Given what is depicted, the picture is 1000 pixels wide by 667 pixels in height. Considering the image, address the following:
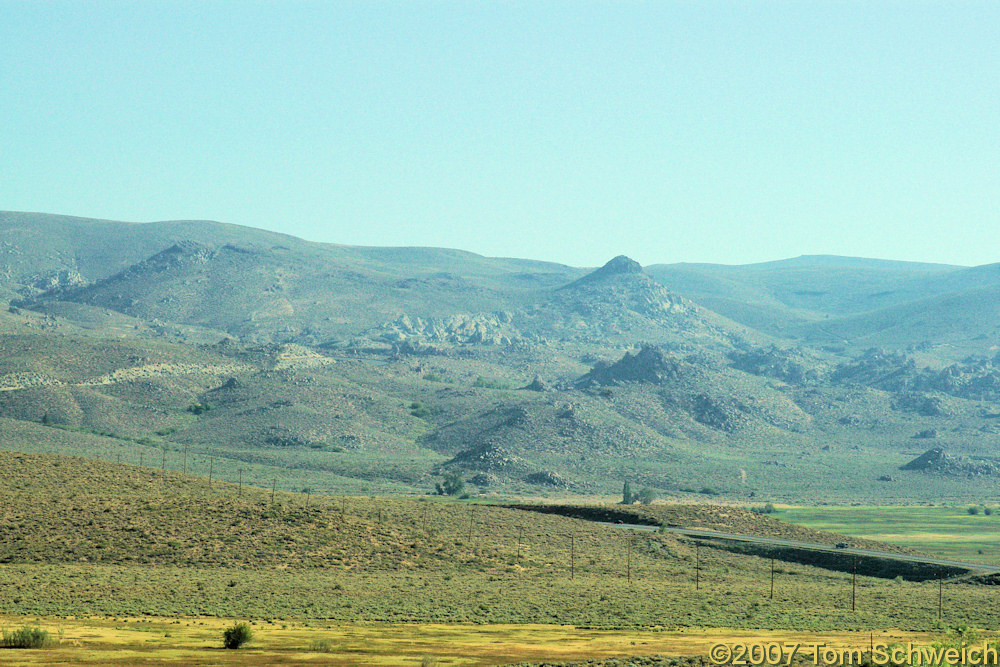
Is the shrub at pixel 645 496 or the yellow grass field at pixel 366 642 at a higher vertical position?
the yellow grass field at pixel 366 642

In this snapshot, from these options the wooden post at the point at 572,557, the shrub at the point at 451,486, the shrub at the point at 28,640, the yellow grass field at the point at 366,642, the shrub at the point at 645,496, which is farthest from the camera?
the shrub at the point at 451,486

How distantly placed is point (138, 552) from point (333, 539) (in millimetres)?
12182

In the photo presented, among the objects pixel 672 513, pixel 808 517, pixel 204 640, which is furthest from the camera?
pixel 808 517

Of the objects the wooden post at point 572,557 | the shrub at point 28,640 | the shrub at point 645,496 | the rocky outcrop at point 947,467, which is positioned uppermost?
the shrub at point 28,640

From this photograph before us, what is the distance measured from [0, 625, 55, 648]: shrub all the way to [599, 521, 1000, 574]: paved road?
5736cm

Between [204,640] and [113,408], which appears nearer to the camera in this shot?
[204,640]

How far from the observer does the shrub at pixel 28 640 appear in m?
43.7

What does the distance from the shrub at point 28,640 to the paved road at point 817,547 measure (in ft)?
188

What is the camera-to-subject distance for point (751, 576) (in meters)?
81.4

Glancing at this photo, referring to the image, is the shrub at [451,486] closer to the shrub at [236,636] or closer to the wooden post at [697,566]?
the wooden post at [697,566]

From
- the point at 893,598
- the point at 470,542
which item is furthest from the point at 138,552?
the point at 893,598

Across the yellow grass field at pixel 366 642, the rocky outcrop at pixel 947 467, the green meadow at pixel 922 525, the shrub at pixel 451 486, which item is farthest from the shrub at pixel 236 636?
the rocky outcrop at pixel 947 467

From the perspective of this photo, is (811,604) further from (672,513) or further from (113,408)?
(113,408)

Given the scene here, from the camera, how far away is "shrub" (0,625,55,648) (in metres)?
43.7
